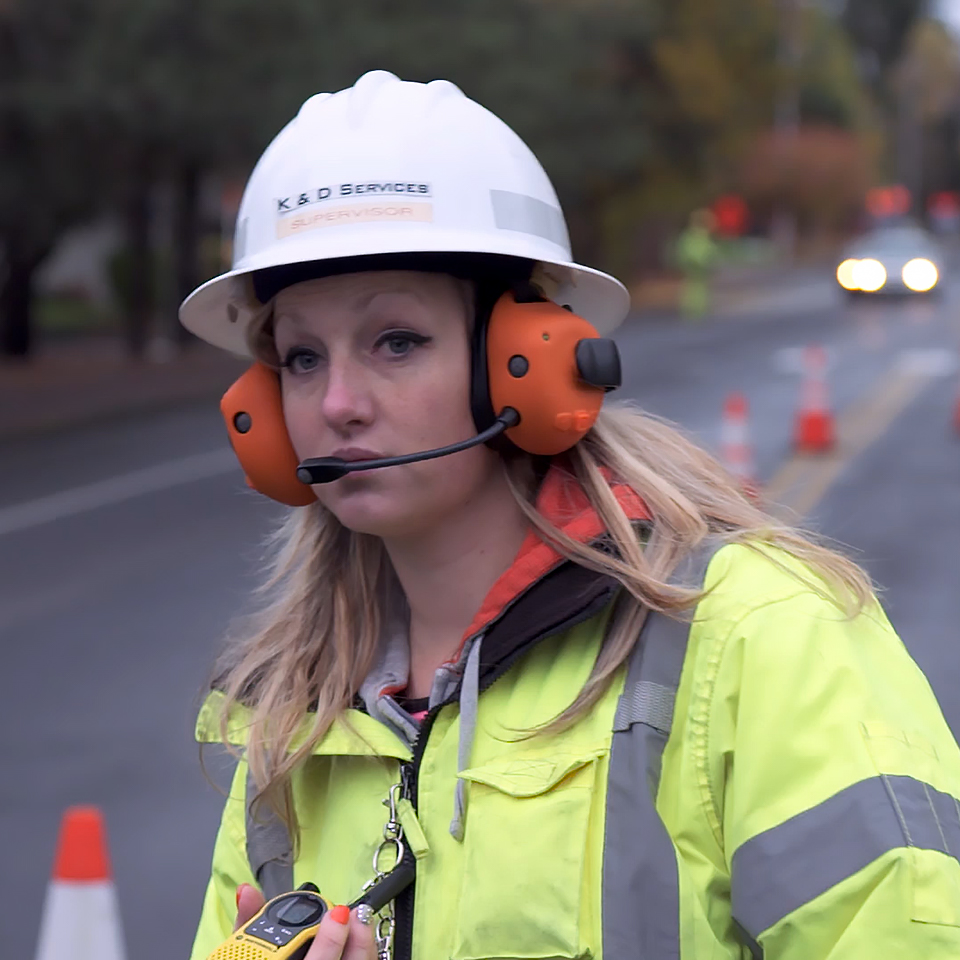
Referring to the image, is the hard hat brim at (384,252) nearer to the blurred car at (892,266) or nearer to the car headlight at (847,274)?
the blurred car at (892,266)

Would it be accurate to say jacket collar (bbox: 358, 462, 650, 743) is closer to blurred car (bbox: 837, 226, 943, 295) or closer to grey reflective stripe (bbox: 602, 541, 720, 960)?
grey reflective stripe (bbox: 602, 541, 720, 960)

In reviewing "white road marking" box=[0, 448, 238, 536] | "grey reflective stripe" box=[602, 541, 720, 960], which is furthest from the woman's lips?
"white road marking" box=[0, 448, 238, 536]

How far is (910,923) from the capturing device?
61.3 inches

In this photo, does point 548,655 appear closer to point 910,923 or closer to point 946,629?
point 910,923

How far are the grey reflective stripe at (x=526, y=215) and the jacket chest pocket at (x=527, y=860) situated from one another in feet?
2.27

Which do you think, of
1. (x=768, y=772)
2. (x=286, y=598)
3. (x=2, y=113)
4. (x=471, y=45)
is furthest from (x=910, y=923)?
(x=471, y=45)

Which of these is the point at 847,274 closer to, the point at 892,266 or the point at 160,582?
the point at 892,266

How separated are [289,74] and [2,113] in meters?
4.92

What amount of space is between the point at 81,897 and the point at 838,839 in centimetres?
245

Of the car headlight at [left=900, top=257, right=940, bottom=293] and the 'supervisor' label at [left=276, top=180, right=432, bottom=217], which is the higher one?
the car headlight at [left=900, top=257, right=940, bottom=293]

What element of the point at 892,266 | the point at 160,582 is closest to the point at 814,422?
the point at 160,582

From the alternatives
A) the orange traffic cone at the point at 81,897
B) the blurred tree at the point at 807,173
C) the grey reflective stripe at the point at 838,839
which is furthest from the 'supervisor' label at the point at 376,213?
the blurred tree at the point at 807,173

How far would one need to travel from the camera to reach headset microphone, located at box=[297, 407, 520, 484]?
1987mm

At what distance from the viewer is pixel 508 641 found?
6.23 ft
